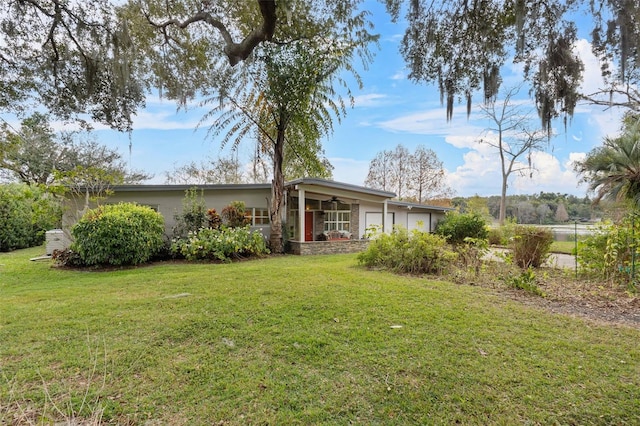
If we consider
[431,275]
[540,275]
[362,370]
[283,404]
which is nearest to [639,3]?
[362,370]

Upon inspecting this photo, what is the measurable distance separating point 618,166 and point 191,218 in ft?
38.9

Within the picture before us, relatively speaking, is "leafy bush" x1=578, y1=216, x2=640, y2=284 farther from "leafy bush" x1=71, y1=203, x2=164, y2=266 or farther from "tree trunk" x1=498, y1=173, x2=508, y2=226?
"tree trunk" x1=498, y1=173, x2=508, y2=226

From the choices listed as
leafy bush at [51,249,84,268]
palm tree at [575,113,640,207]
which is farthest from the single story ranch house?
palm tree at [575,113,640,207]

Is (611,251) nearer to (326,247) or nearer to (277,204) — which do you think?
(326,247)

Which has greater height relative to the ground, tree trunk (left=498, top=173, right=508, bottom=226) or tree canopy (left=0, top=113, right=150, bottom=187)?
tree canopy (left=0, top=113, right=150, bottom=187)

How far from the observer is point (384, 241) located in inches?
312

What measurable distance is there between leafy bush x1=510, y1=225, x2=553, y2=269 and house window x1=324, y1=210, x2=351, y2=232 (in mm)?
7964

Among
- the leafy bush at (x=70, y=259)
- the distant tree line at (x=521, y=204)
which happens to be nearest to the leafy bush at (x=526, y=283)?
the leafy bush at (x=70, y=259)

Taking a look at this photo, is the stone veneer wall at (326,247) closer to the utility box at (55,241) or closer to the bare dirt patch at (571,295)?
the bare dirt patch at (571,295)

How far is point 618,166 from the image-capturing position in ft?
22.2

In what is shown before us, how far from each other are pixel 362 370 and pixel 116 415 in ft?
6.00

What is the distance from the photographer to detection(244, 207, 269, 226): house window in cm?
1255

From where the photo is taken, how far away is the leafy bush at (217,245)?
368 inches

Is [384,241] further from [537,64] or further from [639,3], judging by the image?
[639,3]
